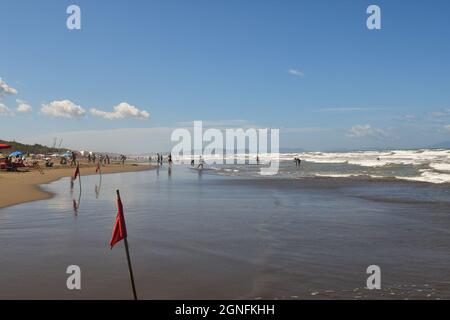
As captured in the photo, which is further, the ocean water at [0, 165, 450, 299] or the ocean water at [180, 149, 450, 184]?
the ocean water at [180, 149, 450, 184]

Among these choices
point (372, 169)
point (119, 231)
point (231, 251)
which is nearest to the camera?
point (119, 231)

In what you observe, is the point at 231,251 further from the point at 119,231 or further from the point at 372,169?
the point at 372,169

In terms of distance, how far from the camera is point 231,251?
9.93 metres

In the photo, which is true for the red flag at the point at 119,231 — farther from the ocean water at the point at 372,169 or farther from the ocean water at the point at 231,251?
the ocean water at the point at 372,169

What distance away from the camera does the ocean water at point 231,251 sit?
23.6 ft

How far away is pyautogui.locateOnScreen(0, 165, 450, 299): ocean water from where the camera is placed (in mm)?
7199

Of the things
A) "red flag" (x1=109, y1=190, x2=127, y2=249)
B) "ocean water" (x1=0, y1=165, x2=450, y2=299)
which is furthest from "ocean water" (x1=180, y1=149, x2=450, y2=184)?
"red flag" (x1=109, y1=190, x2=127, y2=249)

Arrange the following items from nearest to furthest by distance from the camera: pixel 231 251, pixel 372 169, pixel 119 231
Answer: pixel 119 231 → pixel 231 251 → pixel 372 169

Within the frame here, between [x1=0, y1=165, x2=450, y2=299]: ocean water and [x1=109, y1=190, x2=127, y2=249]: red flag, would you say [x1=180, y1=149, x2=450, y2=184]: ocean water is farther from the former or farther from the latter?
[x1=109, y1=190, x2=127, y2=249]: red flag

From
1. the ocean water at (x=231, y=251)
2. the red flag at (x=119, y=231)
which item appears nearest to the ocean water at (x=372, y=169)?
the ocean water at (x=231, y=251)

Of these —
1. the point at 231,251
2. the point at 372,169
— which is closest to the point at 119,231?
the point at 231,251

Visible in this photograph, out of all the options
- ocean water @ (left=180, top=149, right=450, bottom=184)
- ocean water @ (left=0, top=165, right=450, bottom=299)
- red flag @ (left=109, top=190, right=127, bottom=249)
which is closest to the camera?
red flag @ (left=109, top=190, right=127, bottom=249)

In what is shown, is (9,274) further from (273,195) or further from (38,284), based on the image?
(273,195)
